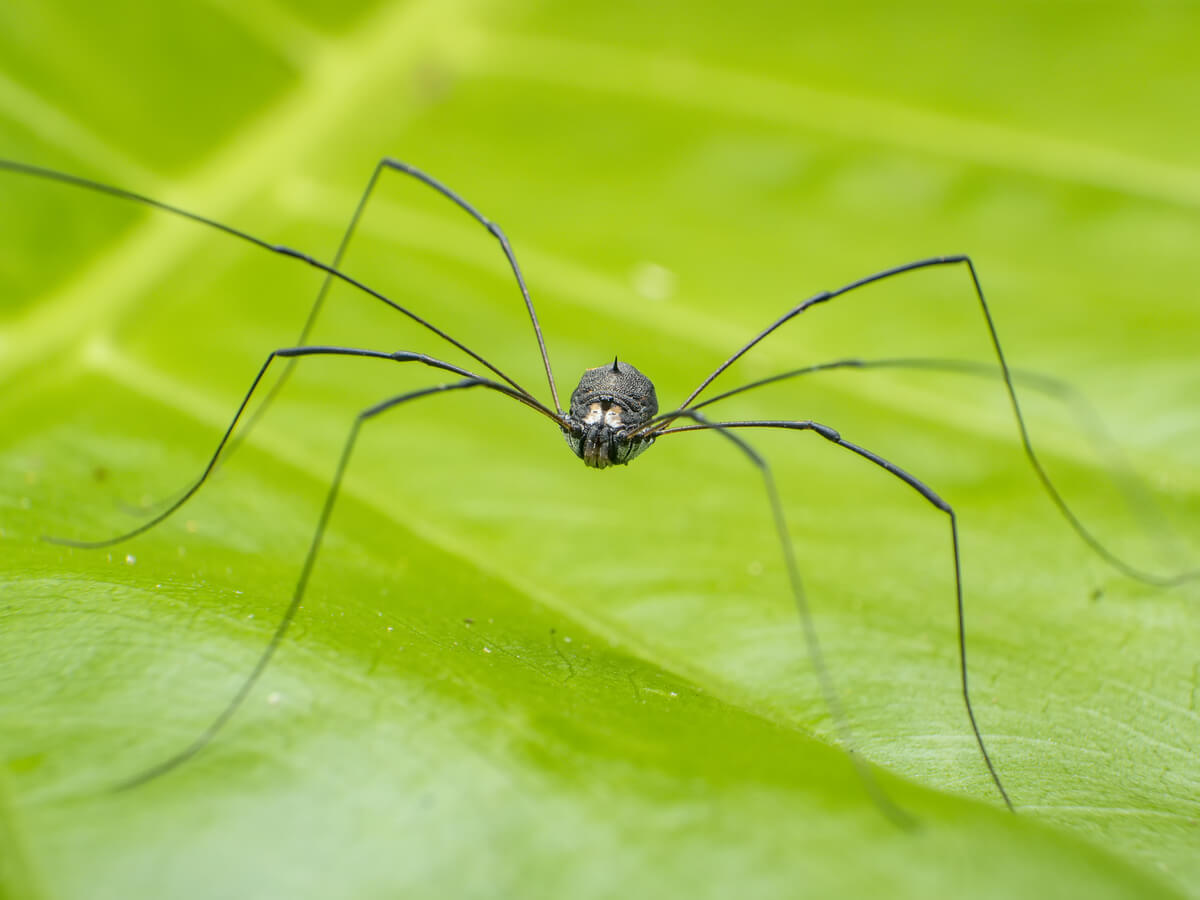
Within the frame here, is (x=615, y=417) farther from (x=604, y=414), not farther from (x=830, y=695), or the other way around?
(x=830, y=695)

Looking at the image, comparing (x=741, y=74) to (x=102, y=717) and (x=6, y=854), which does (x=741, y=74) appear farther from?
(x=6, y=854)

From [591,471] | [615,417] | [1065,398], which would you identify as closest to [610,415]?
[615,417]

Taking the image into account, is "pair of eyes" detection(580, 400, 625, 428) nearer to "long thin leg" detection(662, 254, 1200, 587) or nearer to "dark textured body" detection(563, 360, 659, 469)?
"dark textured body" detection(563, 360, 659, 469)

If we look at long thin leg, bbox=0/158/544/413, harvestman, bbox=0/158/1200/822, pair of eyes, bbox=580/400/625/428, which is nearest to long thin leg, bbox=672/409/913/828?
harvestman, bbox=0/158/1200/822

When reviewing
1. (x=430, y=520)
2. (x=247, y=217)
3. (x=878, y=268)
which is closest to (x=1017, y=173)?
(x=878, y=268)

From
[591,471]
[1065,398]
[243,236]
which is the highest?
[1065,398]

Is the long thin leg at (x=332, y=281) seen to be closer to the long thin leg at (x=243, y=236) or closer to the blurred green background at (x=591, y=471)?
the blurred green background at (x=591, y=471)

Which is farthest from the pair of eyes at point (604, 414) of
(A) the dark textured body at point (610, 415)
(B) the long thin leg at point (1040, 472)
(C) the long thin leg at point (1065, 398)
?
(C) the long thin leg at point (1065, 398)
